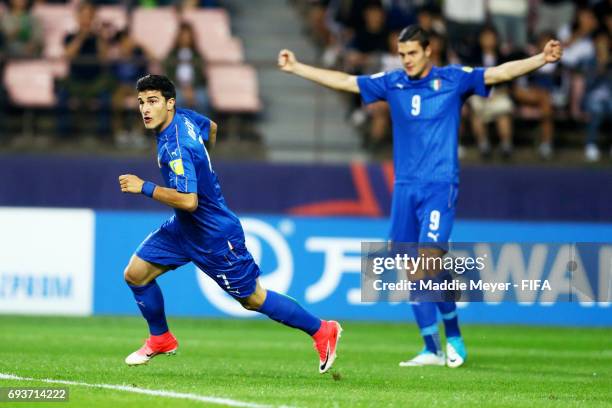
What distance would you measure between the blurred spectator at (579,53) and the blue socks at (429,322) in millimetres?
8079

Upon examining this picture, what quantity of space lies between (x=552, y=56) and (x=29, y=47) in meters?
10.4

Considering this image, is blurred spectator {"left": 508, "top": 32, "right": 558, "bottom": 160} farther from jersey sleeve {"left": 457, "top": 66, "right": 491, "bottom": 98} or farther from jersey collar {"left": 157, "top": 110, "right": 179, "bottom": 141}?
jersey collar {"left": 157, "top": 110, "right": 179, "bottom": 141}

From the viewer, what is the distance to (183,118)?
356 inches

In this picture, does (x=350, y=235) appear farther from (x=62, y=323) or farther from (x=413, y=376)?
(x=413, y=376)

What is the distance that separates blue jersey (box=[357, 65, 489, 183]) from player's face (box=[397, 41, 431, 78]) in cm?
12

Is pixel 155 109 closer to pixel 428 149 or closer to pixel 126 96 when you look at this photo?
pixel 428 149

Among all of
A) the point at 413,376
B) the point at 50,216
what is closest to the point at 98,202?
the point at 50,216

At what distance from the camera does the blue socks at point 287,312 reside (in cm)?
929

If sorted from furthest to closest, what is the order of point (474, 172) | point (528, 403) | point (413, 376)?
point (474, 172) → point (413, 376) → point (528, 403)

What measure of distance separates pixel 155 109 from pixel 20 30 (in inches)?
404

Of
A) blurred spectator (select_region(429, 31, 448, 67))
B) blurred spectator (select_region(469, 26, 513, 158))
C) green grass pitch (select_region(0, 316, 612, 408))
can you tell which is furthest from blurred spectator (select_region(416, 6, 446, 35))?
green grass pitch (select_region(0, 316, 612, 408))

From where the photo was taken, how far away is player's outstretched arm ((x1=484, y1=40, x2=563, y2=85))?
9.98 meters

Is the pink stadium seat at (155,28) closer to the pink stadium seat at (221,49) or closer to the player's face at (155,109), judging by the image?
the pink stadium seat at (221,49)

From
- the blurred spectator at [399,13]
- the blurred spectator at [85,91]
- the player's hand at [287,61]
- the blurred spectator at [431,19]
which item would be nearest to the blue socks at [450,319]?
the player's hand at [287,61]
